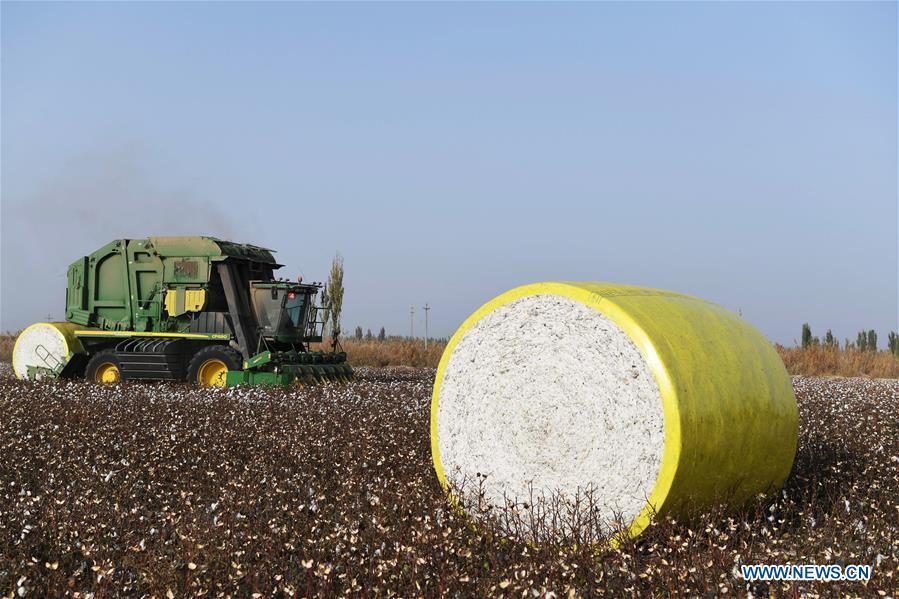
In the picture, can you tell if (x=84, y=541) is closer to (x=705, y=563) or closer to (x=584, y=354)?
(x=584, y=354)

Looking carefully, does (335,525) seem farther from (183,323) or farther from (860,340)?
(860,340)

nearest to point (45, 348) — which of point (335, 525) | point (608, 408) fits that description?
point (335, 525)

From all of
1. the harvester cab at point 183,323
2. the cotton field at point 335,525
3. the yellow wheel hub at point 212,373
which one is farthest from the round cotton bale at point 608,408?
the yellow wheel hub at point 212,373

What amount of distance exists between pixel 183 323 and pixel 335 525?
46.6 feet

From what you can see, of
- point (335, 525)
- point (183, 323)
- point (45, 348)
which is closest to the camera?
point (335, 525)

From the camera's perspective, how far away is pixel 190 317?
19.1m

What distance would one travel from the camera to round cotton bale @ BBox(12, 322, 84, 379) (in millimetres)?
19719

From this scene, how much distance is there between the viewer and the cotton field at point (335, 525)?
16.0ft

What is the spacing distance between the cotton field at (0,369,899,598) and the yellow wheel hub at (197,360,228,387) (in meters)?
6.97

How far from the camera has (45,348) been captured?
2002 cm

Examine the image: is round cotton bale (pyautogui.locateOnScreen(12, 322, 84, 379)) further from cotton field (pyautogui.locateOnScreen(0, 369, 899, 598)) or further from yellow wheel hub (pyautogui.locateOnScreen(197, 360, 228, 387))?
cotton field (pyautogui.locateOnScreen(0, 369, 899, 598))

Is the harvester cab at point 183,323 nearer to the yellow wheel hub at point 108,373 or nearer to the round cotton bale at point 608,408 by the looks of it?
the yellow wheel hub at point 108,373

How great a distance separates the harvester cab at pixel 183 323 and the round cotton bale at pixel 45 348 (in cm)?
2

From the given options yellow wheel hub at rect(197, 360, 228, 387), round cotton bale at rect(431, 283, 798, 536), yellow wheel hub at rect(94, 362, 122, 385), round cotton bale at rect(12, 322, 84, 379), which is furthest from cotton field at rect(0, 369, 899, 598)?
round cotton bale at rect(12, 322, 84, 379)
